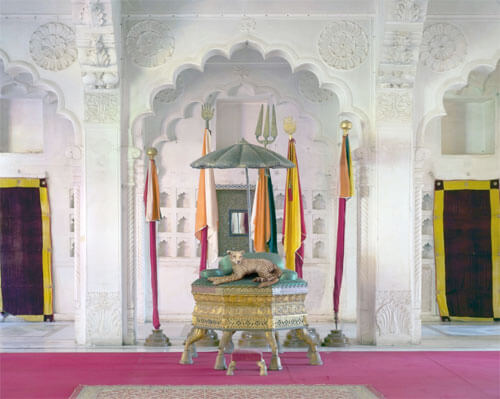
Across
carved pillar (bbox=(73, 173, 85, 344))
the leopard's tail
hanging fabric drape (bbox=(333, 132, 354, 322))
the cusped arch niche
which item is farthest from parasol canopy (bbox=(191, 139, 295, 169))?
the cusped arch niche

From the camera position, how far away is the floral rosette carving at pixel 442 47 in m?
7.20

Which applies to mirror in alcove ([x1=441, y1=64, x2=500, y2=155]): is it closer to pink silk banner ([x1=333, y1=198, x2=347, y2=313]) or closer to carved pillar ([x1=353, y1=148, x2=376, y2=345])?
carved pillar ([x1=353, y1=148, x2=376, y2=345])

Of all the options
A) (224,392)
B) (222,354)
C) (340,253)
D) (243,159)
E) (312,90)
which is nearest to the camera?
(224,392)

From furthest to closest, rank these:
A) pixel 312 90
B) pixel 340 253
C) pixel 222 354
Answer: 1. pixel 312 90
2. pixel 340 253
3. pixel 222 354

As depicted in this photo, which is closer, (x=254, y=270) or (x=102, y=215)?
(x=254, y=270)

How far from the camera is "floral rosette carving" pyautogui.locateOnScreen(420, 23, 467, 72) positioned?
720cm

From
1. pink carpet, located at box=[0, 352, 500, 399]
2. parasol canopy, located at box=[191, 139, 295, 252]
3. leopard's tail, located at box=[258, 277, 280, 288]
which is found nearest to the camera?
pink carpet, located at box=[0, 352, 500, 399]

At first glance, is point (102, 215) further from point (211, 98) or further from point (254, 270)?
point (211, 98)

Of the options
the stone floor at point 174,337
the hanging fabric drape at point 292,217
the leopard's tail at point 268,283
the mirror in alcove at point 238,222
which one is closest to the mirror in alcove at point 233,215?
the mirror in alcove at point 238,222

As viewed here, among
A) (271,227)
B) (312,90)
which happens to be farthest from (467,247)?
(271,227)

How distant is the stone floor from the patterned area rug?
1763 mm

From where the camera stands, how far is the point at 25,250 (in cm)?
925

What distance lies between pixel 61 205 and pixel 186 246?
1.73 metres

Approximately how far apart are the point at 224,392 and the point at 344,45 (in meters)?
3.84
